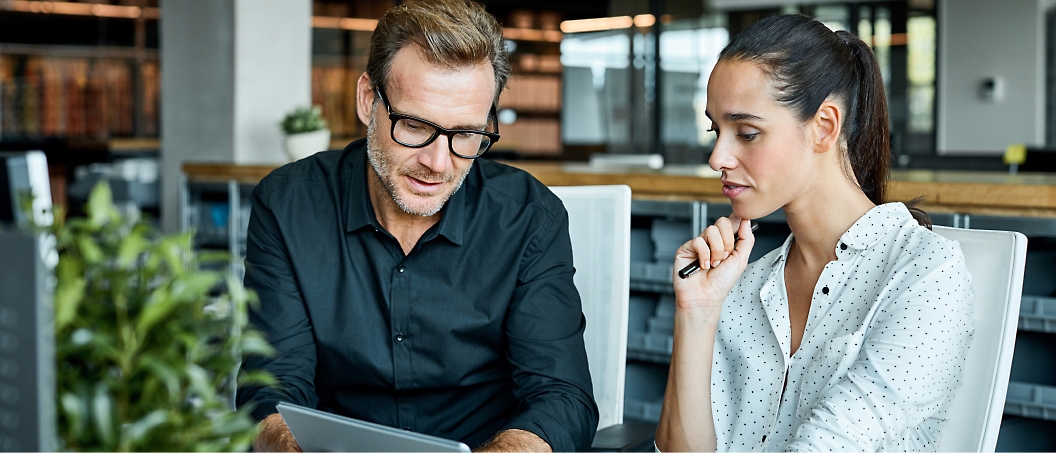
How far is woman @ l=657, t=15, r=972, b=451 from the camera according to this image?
3.79ft

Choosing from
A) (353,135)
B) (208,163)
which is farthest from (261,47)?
(353,135)

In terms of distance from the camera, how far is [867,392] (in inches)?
45.1

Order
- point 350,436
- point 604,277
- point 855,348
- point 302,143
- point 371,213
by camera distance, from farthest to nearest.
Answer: point 302,143, point 604,277, point 371,213, point 855,348, point 350,436

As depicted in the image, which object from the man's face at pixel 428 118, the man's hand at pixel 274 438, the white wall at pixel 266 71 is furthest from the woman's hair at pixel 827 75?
the white wall at pixel 266 71

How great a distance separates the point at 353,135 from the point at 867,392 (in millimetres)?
5727

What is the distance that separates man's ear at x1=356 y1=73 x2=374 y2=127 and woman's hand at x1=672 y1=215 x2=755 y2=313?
0.57 meters

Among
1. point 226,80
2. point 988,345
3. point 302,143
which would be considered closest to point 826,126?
point 988,345

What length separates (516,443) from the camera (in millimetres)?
1272

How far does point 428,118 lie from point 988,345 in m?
0.84

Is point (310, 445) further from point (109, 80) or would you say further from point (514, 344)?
point (109, 80)

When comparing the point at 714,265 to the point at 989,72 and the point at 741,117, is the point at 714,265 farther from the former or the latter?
the point at 989,72

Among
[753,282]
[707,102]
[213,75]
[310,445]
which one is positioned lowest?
[310,445]

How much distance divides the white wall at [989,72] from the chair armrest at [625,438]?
6871mm

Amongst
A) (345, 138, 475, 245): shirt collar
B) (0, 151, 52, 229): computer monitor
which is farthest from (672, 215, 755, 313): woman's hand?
(0, 151, 52, 229): computer monitor
